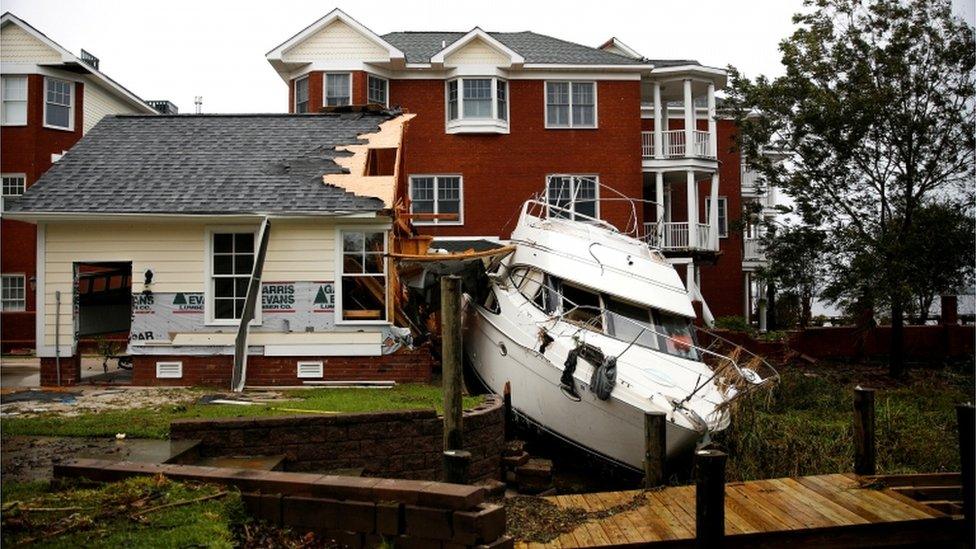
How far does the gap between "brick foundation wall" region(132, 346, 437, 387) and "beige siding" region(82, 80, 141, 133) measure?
1649 cm

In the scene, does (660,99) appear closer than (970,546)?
No

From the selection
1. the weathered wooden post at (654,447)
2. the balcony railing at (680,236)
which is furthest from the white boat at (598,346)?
the balcony railing at (680,236)

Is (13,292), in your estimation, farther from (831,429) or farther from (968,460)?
(968,460)

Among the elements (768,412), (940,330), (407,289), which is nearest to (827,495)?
(768,412)

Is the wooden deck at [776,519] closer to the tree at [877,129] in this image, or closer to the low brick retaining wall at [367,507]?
the low brick retaining wall at [367,507]

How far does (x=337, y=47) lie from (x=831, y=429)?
60.6ft

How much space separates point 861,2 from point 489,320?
1313 cm

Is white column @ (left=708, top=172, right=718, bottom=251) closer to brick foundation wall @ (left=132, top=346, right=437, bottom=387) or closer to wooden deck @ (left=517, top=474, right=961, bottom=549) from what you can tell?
brick foundation wall @ (left=132, top=346, right=437, bottom=387)

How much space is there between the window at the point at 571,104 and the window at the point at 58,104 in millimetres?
16577

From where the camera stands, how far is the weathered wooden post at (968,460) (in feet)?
27.5

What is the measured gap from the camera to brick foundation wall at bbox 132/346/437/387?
15.0 meters

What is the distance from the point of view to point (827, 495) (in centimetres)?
936

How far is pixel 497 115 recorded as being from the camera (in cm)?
2595

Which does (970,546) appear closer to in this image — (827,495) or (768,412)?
(827,495)
